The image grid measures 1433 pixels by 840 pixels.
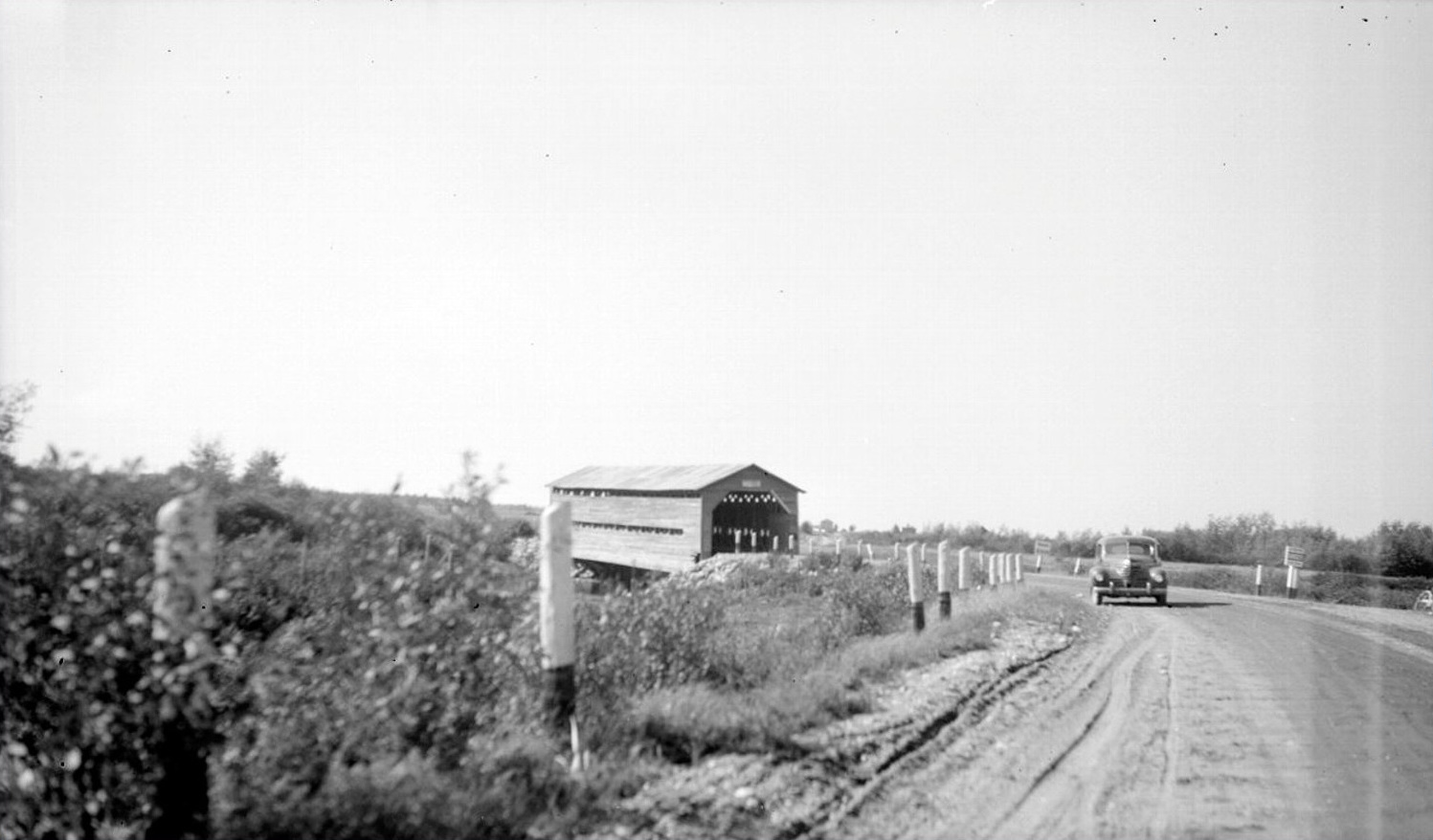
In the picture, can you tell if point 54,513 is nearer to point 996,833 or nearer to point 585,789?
point 585,789

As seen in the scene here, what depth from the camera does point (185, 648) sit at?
2.64 m

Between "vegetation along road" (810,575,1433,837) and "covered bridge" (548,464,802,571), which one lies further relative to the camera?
"covered bridge" (548,464,802,571)

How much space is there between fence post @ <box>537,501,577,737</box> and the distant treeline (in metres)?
38.0

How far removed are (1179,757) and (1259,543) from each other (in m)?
52.5

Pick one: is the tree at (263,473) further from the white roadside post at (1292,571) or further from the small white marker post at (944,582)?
the white roadside post at (1292,571)

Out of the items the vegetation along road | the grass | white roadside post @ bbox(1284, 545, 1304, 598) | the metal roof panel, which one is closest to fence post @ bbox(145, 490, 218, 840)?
Answer: the grass

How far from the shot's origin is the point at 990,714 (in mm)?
5676

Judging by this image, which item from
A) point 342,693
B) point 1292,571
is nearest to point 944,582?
point 342,693

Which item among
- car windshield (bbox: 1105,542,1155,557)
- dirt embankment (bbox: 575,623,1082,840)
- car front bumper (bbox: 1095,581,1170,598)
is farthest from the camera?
car windshield (bbox: 1105,542,1155,557)

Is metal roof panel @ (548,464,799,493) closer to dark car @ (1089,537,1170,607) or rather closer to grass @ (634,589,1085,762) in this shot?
dark car @ (1089,537,1170,607)

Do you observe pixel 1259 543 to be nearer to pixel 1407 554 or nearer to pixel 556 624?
pixel 1407 554

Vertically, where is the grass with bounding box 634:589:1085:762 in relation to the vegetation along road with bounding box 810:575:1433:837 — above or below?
above

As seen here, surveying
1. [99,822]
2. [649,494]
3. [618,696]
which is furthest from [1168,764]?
[649,494]

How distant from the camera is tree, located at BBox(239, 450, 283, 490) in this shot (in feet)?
40.3
